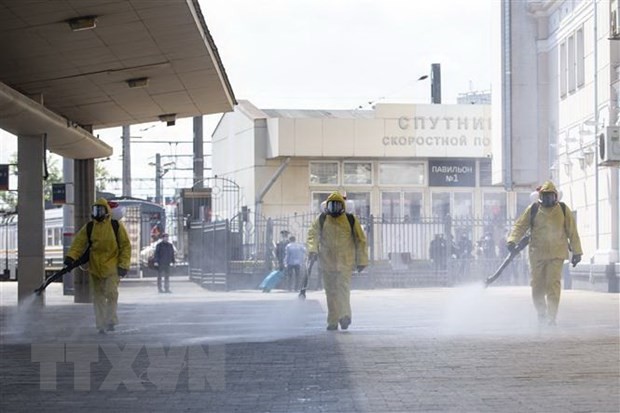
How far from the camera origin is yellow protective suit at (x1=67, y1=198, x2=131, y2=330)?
16266mm

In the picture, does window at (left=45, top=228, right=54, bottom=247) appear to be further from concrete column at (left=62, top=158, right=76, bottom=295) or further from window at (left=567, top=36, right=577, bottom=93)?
window at (left=567, top=36, right=577, bottom=93)

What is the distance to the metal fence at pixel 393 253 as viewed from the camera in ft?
121

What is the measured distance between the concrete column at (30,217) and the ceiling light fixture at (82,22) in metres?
7.06

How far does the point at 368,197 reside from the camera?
51250mm

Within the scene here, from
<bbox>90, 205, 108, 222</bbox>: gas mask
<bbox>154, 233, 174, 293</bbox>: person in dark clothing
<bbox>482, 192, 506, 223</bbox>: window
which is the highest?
<bbox>482, 192, 506, 223</bbox>: window

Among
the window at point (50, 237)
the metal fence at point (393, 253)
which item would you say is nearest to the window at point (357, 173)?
the metal fence at point (393, 253)

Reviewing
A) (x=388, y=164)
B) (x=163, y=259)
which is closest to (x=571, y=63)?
(x=163, y=259)

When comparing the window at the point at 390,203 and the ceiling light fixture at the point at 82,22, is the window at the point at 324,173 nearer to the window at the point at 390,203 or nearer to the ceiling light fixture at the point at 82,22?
the window at the point at 390,203

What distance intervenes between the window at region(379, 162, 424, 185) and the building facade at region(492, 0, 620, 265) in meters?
12.9

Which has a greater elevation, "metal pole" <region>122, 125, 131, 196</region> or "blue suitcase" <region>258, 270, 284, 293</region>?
"metal pole" <region>122, 125, 131, 196</region>

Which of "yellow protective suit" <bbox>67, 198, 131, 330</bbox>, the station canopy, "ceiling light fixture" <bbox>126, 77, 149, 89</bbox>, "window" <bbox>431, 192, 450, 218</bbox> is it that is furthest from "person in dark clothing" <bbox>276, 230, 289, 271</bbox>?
"yellow protective suit" <bbox>67, 198, 131, 330</bbox>

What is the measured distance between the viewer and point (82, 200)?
26.8 m

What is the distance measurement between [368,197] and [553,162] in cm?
1611

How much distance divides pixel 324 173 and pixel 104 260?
3539cm
